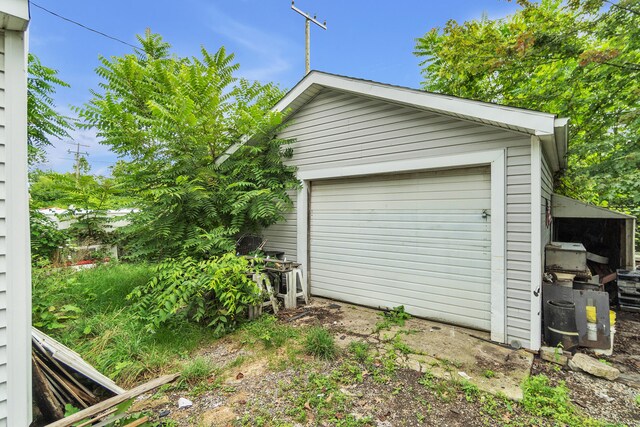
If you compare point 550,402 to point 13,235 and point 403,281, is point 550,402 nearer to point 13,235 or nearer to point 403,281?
Result: point 403,281

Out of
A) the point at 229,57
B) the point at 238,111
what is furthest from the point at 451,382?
the point at 229,57

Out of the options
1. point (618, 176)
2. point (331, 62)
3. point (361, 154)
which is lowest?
point (618, 176)

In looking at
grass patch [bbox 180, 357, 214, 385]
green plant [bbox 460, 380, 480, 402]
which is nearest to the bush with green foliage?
grass patch [bbox 180, 357, 214, 385]

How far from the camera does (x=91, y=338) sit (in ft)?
11.8

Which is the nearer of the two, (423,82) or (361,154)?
(361,154)

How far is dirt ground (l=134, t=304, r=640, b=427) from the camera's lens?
230 centimetres

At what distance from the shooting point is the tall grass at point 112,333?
3.01 metres

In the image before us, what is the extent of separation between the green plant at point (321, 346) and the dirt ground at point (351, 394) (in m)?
0.07

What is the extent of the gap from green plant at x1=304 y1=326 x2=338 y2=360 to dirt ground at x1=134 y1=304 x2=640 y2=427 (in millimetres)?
72

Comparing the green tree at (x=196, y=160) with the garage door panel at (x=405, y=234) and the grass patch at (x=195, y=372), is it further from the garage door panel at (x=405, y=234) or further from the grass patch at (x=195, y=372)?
the grass patch at (x=195, y=372)

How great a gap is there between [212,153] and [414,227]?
13.3 ft

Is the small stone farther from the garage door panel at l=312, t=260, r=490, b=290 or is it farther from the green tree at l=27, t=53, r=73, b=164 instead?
the green tree at l=27, t=53, r=73, b=164

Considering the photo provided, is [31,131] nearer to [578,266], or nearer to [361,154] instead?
[361,154]

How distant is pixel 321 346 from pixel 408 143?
3.09m
